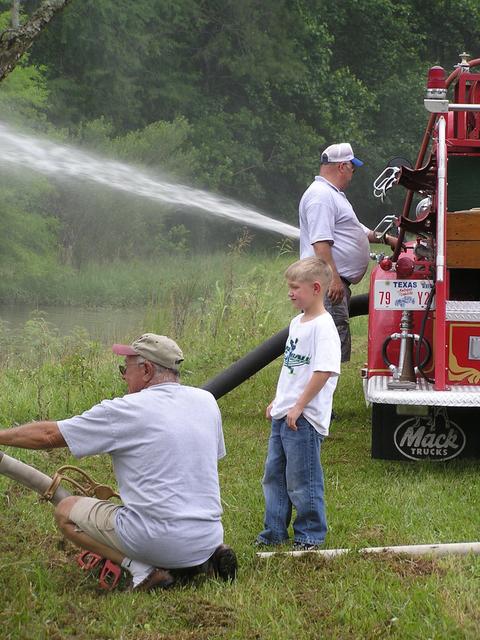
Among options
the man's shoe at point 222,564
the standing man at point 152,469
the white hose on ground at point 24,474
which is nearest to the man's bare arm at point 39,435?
the standing man at point 152,469

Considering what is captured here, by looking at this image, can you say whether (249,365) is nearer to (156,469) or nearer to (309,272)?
(309,272)

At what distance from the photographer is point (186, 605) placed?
160 inches

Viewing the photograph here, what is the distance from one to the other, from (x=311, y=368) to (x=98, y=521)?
113 centimetres

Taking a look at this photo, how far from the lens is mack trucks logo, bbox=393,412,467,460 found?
6.19 meters

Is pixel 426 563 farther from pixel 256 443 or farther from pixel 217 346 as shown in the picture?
pixel 217 346

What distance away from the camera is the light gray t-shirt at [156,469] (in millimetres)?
4141

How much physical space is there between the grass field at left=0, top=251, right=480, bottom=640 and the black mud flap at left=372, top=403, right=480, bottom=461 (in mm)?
117

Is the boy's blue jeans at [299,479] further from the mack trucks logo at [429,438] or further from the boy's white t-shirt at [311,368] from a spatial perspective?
the mack trucks logo at [429,438]

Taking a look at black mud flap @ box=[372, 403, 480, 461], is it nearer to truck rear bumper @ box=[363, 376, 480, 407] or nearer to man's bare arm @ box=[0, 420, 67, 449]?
truck rear bumper @ box=[363, 376, 480, 407]

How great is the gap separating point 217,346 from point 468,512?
5.55 meters

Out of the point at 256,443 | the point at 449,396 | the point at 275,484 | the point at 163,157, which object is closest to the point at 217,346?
the point at 256,443

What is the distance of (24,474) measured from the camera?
14.3 ft

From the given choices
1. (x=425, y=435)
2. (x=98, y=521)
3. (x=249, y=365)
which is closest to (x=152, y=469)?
(x=98, y=521)

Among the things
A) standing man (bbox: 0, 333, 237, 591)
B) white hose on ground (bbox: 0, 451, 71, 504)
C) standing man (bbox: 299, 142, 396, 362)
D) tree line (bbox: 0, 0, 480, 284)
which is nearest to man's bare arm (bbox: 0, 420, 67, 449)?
standing man (bbox: 0, 333, 237, 591)
